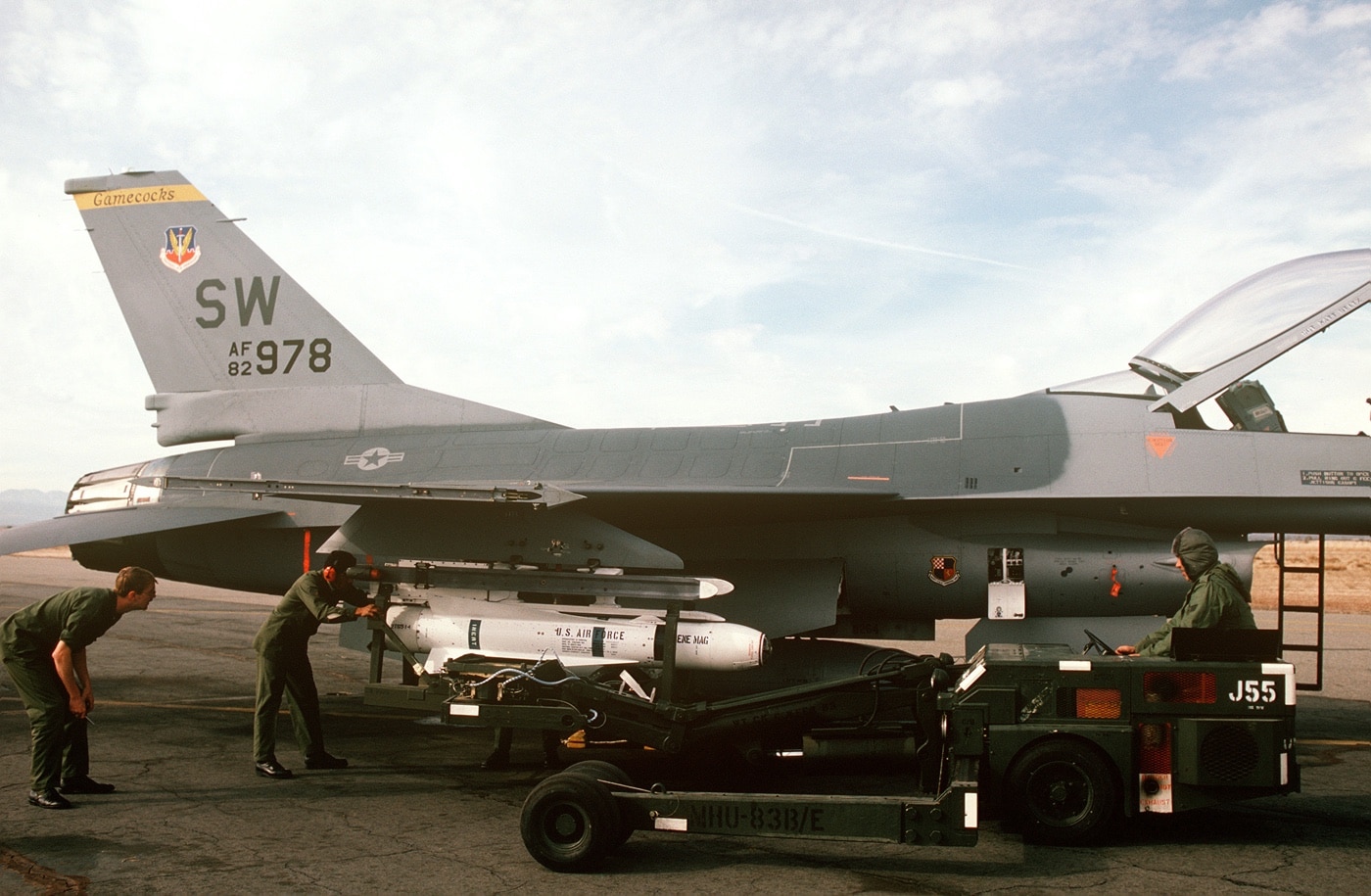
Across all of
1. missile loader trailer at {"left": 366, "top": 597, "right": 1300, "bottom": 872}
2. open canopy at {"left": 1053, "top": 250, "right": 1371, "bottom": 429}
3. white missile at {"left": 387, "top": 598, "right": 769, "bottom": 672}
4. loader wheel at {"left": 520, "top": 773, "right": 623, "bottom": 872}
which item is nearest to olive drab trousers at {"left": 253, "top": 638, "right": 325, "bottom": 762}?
white missile at {"left": 387, "top": 598, "right": 769, "bottom": 672}

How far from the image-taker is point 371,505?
8.34m

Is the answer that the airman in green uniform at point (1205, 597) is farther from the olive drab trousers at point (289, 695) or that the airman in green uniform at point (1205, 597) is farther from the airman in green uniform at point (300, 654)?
the olive drab trousers at point (289, 695)

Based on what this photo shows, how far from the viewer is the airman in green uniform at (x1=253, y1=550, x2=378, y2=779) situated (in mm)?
6957

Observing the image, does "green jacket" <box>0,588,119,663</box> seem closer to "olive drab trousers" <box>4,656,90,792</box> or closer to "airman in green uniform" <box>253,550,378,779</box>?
"olive drab trousers" <box>4,656,90,792</box>

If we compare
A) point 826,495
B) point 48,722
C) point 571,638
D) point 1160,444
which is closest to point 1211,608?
point 1160,444

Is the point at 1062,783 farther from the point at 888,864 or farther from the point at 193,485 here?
the point at 193,485

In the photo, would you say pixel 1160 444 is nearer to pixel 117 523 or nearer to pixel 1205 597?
pixel 1205 597

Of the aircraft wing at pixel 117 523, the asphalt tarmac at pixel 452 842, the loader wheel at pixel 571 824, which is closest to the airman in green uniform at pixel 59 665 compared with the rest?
the asphalt tarmac at pixel 452 842

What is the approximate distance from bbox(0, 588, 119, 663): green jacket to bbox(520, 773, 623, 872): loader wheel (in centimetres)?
311

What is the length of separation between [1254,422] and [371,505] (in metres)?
7.24

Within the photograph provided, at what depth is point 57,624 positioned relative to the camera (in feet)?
20.2

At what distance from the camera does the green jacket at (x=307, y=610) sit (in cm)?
711

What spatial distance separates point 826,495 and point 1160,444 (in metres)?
2.71

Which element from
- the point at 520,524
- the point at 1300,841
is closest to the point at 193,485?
the point at 520,524
